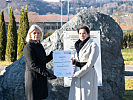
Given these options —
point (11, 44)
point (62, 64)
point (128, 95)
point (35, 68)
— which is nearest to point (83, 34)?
point (62, 64)

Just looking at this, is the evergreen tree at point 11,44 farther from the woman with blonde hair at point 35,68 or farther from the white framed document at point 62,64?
the woman with blonde hair at point 35,68

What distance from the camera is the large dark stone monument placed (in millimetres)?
5039

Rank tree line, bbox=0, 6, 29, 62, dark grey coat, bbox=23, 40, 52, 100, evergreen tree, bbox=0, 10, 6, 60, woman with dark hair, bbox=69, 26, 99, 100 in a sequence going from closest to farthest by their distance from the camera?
dark grey coat, bbox=23, 40, 52, 100 < woman with dark hair, bbox=69, 26, 99, 100 < tree line, bbox=0, 6, 29, 62 < evergreen tree, bbox=0, 10, 6, 60

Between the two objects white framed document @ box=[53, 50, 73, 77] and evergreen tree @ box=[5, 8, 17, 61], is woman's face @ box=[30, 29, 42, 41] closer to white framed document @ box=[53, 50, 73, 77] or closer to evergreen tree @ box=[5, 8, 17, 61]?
white framed document @ box=[53, 50, 73, 77]

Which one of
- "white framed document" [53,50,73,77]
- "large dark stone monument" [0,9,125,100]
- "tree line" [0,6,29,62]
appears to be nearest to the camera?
"white framed document" [53,50,73,77]

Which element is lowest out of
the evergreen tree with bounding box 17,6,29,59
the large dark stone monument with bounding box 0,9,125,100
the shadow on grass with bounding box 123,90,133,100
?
the shadow on grass with bounding box 123,90,133,100

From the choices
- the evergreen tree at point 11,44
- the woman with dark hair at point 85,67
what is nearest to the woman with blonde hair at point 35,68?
the woman with dark hair at point 85,67

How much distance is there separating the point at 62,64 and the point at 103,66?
177 cm

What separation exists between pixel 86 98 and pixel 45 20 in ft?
180

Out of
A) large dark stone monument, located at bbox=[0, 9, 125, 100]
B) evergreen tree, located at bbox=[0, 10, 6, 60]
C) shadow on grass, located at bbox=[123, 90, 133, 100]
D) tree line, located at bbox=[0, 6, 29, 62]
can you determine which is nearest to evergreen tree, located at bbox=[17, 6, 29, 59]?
A: tree line, located at bbox=[0, 6, 29, 62]

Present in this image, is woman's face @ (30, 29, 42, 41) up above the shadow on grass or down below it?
above

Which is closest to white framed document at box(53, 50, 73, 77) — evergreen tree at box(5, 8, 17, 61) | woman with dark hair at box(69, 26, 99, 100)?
woman with dark hair at box(69, 26, 99, 100)

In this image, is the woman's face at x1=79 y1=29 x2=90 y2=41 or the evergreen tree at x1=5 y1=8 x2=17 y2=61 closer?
the woman's face at x1=79 y1=29 x2=90 y2=41

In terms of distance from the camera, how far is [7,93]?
5020 millimetres
